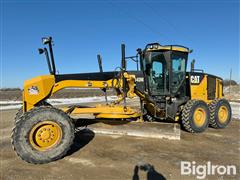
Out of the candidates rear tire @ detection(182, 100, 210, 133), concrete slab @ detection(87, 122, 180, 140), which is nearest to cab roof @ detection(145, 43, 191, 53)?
rear tire @ detection(182, 100, 210, 133)

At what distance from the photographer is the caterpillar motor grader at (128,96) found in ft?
16.2

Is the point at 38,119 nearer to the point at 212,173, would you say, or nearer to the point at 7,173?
the point at 7,173

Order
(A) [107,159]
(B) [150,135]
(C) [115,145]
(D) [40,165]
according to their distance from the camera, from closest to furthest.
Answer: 1. (D) [40,165]
2. (A) [107,159]
3. (C) [115,145]
4. (B) [150,135]

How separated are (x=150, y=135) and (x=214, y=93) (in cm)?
406

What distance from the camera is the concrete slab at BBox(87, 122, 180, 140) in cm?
674

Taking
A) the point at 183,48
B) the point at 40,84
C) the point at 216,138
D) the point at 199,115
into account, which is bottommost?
the point at 216,138

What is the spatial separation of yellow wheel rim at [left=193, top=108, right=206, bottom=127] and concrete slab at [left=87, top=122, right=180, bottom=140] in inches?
37.9

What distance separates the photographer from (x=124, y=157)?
531cm

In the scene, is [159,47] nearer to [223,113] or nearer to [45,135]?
[223,113]

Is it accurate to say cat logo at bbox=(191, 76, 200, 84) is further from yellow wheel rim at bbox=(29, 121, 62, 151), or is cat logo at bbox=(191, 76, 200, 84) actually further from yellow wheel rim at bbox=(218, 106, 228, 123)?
yellow wheel rim at bbox=(29, 121, 62, 151)

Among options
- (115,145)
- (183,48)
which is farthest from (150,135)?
(183,48)

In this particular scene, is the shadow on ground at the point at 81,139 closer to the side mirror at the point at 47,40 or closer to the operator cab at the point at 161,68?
the operator cab at the point at 161,68

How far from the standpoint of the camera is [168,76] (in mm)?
7695

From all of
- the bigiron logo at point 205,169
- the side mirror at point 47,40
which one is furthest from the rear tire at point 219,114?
the side mirror at point 47,40
